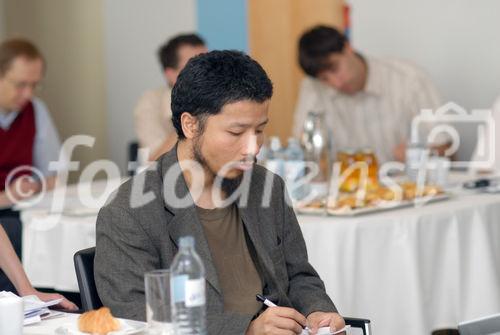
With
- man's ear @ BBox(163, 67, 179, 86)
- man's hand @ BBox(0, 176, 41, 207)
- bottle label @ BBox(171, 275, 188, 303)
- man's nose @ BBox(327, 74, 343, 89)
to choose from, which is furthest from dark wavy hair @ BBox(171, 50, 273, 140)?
man's nose @ BBox(327, 74, 343, 89)

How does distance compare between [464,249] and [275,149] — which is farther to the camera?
[275,149]

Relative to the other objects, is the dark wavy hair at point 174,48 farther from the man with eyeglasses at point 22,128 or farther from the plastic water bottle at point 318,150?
the plastic water bottle at point 318,150

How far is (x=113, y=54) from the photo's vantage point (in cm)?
804

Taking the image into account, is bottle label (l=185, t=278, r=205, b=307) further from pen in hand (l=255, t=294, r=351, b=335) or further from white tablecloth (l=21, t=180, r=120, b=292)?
white tablecloth (l=21, t=180, r=120, b=292)

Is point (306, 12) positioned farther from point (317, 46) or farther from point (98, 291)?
point (98, 291)

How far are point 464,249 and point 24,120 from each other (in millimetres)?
2309

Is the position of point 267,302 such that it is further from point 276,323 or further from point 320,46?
point 320,46

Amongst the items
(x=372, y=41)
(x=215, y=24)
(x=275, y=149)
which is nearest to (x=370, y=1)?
(x=372, y=41)

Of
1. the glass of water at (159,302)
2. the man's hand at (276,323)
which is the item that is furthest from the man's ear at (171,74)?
the glass of water at (159,302)

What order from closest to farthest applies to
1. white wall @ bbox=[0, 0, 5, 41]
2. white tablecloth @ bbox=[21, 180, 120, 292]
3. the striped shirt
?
1. white tablecloth @ bbox=[21, 180, 120, 292]
2. the striped shirt
3. white wall @ bbox=[0, 0, 5, 41]

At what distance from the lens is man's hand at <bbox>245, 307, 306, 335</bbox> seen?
229 cm

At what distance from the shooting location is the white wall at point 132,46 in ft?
25.9

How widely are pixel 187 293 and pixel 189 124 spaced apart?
2.07 feet

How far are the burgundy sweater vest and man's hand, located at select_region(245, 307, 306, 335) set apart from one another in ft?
9.21
